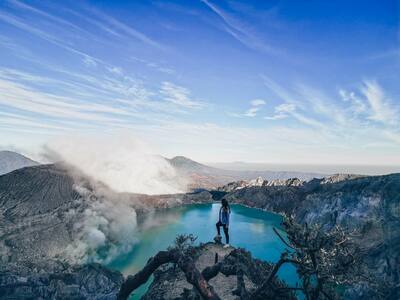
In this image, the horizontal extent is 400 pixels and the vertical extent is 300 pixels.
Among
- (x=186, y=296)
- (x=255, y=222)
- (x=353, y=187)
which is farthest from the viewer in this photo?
(x=255, y=222)

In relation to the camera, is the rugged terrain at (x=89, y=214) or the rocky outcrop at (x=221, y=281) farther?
the rugged terrain at (x=89, y=214)

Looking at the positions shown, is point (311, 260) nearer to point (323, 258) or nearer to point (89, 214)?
point (323, 258)

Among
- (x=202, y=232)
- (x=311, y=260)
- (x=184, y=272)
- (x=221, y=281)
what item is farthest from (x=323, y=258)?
(x=202, y=232)

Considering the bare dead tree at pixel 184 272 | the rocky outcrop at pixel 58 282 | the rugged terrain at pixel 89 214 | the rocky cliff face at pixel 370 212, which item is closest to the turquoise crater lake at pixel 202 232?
the rocky outcrop at pixel 58 282

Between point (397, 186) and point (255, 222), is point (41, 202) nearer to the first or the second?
point (255, 222)

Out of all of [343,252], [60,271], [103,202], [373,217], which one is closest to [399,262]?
[373,217]

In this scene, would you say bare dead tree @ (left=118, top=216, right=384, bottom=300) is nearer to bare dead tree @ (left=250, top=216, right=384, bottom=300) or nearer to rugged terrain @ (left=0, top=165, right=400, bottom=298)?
bare dead tree @ (left=250, top=216, right=384, bottom=300)

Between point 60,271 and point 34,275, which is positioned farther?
point 60,271

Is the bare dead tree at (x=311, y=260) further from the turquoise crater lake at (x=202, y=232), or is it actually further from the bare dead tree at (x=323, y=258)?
the turquoise crater lake at (x=202, y=232)
